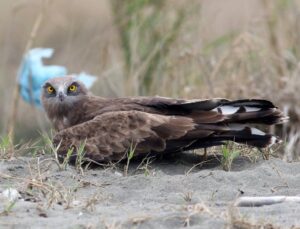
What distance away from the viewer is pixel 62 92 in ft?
22.2

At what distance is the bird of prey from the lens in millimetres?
5766

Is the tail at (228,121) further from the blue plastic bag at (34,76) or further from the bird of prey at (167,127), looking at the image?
the blue plastic bag at (34,76)

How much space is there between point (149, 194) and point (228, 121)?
3.45ft

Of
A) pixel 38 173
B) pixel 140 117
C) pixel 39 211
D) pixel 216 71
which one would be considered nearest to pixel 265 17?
pixel 216 71

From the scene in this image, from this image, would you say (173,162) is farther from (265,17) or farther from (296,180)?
(265,17)

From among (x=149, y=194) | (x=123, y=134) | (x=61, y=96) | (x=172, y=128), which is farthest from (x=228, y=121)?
(x=61, y=96)

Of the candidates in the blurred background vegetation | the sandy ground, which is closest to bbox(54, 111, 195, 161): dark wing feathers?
the sandy ground

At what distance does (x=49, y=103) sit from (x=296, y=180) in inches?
89.1

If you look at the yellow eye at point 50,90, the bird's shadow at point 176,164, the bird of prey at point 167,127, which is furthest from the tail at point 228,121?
the yellow eye at point 50,90

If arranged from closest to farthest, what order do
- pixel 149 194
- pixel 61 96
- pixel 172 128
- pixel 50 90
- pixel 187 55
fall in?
pixel 149 194 → pixel 172 128 → pixel 61 96 → pixel 50 90 → pixel 187 55

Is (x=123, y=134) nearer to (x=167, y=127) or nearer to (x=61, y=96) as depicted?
(x=167, y=127)

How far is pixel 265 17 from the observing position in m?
9.38

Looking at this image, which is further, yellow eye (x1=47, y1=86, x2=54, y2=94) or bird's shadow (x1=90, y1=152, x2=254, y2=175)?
yellow eye (x1=47, y1=86, x2=54, y2=94)

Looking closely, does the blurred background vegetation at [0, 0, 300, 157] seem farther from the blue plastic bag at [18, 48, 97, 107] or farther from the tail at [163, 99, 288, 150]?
the tail at [163, 99, 288, 150]
